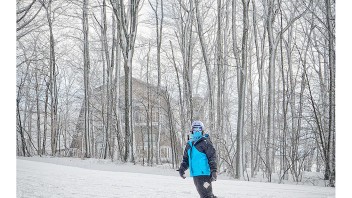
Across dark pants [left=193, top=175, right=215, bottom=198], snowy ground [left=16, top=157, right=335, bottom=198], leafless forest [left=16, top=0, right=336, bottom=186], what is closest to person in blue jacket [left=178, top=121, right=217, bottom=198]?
dark pants [left=193, top=175, right=215, bottom=198]

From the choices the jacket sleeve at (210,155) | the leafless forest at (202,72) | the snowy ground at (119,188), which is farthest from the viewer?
the leafless forest at (202,72)

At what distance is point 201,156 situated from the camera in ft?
10.9

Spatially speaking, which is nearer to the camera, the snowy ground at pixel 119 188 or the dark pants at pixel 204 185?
the dark pants at pixel 204 185

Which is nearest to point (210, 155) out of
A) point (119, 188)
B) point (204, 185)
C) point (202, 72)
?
point (204, 185)

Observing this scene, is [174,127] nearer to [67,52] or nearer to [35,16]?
[67,52]

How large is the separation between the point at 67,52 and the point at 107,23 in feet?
18.1

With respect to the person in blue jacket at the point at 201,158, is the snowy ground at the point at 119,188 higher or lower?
lower

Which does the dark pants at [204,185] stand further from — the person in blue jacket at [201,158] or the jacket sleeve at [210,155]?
the jacket sleeve at [210,155]

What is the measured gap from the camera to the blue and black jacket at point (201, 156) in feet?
10.8

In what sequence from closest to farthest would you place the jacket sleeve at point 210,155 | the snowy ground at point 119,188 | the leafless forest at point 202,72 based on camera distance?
the jacket sleeve at point 210,155 → the snowy ground at point 119,188 → the leafless forest at point 202,72

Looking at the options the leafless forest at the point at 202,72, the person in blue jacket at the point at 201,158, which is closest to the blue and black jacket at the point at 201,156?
the person in blue jacket at the point at 201,158

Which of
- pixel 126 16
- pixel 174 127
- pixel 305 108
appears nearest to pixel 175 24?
pixel 126 16

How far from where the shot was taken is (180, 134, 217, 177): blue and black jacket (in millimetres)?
3279

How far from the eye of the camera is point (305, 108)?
530cm
